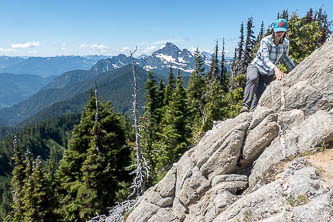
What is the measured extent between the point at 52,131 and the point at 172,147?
18907 centimetres

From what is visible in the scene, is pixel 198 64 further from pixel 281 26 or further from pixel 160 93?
pixel 281 26

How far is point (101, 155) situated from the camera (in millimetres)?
18984

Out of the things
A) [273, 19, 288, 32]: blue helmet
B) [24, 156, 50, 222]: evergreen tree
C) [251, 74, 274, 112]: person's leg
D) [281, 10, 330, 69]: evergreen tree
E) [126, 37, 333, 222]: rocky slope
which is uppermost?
[281, 10, 330, 69]: evergreen tree

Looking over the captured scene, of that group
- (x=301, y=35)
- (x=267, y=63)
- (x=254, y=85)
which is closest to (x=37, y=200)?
(x=254, y=85)

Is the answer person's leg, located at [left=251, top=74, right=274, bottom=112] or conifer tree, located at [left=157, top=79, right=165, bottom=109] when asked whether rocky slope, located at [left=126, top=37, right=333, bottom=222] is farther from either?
conifer tree, located at [left=157, top=79, right=165, bottom=109]

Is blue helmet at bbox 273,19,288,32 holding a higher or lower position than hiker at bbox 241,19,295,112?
higher

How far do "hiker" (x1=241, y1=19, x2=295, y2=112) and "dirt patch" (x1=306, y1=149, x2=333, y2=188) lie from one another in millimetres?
2603

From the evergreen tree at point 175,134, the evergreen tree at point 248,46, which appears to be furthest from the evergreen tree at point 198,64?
the evergreen tree at point 175,134

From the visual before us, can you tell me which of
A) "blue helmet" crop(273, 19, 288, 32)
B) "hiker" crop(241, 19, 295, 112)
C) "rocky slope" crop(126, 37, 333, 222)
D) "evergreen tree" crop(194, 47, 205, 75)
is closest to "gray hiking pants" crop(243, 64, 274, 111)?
"hiker" crop(241, 19, 295, 112)

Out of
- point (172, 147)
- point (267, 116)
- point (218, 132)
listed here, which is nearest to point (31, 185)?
point (172, 147)

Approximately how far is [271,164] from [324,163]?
1.50 meters

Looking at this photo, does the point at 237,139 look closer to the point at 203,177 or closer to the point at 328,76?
the point at 203,177

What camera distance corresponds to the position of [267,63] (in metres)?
7.56

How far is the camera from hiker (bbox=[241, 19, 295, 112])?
7.25 meters
